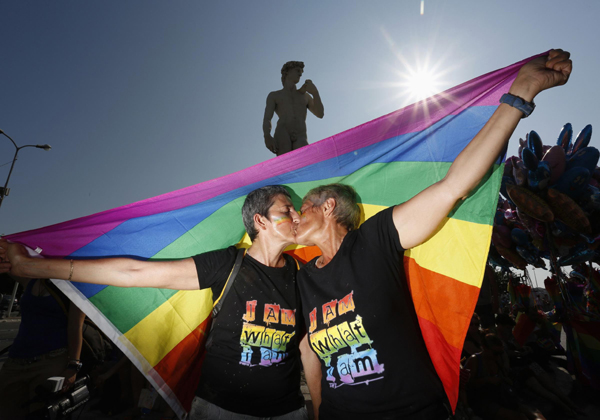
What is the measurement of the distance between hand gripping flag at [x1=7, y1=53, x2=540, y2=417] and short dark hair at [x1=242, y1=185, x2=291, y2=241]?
12 centimetres

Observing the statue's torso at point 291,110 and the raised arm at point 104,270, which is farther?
the statue's torso at point 291,110

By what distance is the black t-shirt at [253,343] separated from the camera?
1.83 metres

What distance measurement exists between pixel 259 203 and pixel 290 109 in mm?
3226

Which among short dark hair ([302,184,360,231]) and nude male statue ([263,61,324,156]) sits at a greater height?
nude male statue ([263,61,324,156])

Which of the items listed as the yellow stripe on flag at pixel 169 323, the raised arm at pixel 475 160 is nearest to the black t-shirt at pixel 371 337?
the raised arm at pixel 475 160

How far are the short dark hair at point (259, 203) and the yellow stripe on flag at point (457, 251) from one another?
99 cm

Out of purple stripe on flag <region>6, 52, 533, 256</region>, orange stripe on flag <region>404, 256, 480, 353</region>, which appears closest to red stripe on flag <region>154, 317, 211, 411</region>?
purple stripe on flag <region>6, 52, 533, 256</region>

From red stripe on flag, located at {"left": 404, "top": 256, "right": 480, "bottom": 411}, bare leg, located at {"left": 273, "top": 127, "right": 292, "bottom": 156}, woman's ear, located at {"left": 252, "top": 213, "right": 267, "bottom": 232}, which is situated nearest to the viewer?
red stripe on flag, located at {"left": 404, "top": 256, "right": 480, "bottom": 411}

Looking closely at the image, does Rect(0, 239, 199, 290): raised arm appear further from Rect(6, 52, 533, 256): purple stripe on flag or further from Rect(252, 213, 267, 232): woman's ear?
Rect(252, 213, 267, 232): woman's ear

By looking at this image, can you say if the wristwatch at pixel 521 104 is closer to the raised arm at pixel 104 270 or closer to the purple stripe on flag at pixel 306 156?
the purple stripe on flag at pixel 306 156

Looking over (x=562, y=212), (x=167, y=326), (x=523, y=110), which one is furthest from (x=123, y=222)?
(x=562, y=212)

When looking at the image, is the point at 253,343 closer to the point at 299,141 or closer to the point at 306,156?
the point at 306,156

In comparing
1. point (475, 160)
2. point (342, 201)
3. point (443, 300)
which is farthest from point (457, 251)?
point (342, 201)

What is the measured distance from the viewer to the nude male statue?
16.7 ft
